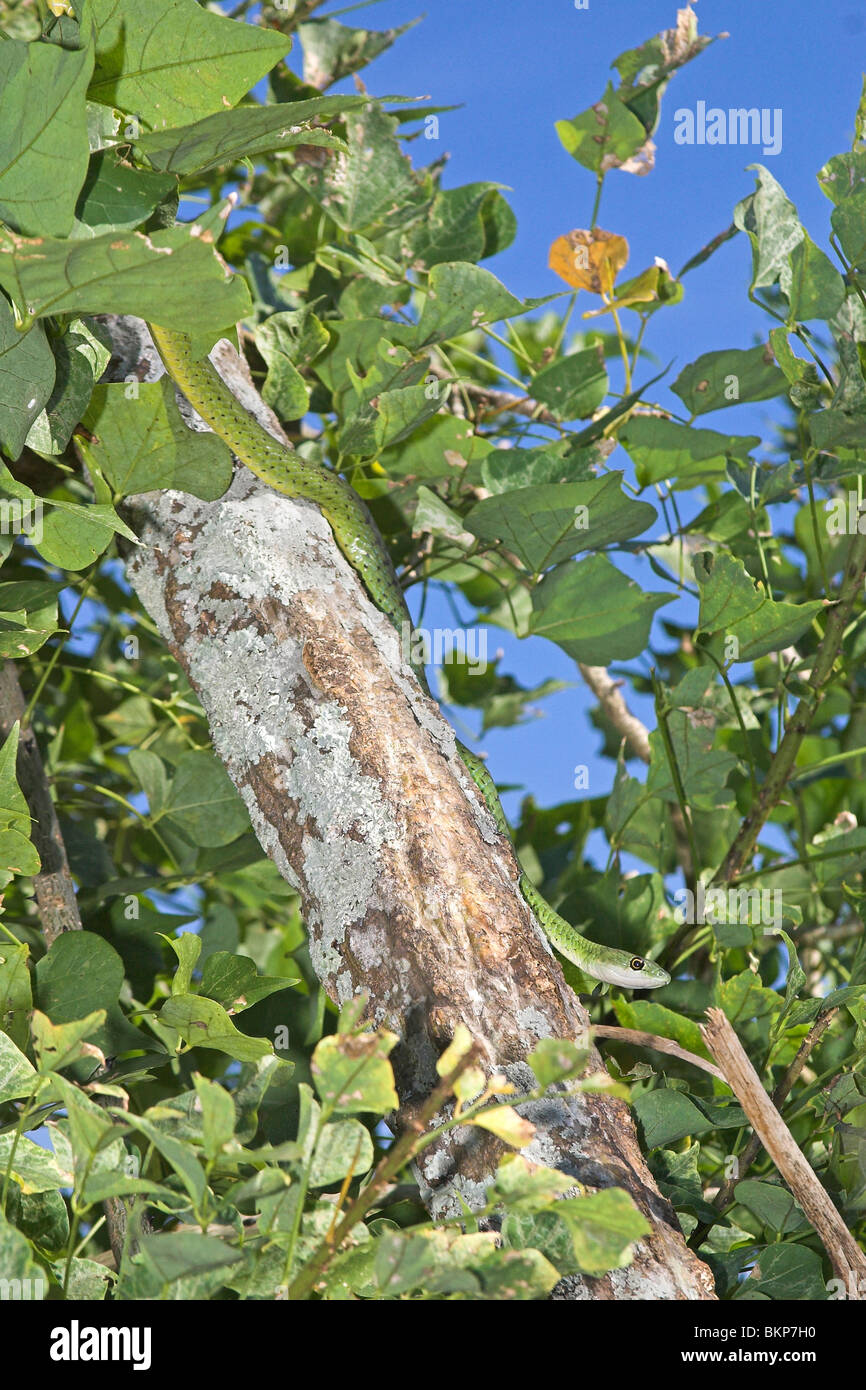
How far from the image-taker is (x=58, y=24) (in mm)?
1042

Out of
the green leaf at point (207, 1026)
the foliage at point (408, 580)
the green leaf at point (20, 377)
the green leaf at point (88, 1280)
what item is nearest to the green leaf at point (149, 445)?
the foliage at point (408, 580)

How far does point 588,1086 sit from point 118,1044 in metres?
0.76

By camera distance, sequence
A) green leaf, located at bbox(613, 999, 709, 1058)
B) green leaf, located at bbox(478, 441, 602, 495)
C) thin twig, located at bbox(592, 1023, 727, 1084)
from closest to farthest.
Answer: thin twig, located at bbox(592, 1023, 727, 1084) < green leaf, located at bbox(613, 999, 709, 1058) < green leaf, located at bbox(478, 441, 602, 495)

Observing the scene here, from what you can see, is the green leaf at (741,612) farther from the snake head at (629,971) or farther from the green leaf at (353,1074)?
the green leaf at (353,1074)

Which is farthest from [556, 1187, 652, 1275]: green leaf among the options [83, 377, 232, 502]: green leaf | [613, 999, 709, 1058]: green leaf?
[83, 377, 232, 502]: green leaf

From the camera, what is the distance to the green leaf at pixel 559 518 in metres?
1.33

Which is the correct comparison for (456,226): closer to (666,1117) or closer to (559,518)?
(559,518)

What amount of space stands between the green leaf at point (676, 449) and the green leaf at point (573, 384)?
0.13 m

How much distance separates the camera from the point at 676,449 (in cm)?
156

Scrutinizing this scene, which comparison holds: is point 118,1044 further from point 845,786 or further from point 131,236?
point 845,786

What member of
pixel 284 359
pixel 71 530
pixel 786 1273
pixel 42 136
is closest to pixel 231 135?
pixel 42 136

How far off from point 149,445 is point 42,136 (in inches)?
14.3

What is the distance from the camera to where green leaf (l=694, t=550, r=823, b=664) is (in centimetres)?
128

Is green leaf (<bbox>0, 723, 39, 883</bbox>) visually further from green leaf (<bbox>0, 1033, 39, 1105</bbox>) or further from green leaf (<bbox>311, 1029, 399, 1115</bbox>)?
green leaf (<bbox>311, 1029, 399, 1115</bbox>)
